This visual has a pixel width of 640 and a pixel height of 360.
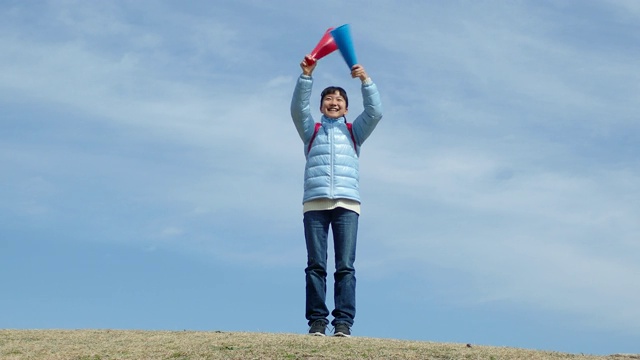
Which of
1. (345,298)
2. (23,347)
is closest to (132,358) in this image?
(23,347)

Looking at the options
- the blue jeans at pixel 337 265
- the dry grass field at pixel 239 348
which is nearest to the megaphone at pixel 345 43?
the blue jeans at pixel 337 265

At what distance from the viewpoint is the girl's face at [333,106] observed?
13.9 meters

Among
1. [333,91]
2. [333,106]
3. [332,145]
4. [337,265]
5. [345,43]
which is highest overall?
[345,43]

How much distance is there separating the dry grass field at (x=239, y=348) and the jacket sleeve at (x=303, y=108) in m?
3.09

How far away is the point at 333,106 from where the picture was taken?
1388 cm

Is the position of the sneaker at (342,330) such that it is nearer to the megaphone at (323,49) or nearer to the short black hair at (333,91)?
the short black hair at (333,91)

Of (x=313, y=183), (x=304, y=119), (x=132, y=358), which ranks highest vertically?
(x=304, y=119)

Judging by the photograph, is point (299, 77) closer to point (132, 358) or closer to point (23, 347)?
point (132, 358)

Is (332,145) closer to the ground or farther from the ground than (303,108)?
closer to the ground

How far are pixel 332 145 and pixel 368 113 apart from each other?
77cm

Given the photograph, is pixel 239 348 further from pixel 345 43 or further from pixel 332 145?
pixel 345 43

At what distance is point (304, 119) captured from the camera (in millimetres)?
13672

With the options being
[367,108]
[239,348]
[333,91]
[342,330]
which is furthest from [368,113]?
[239,348]

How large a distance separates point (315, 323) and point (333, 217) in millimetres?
1581
